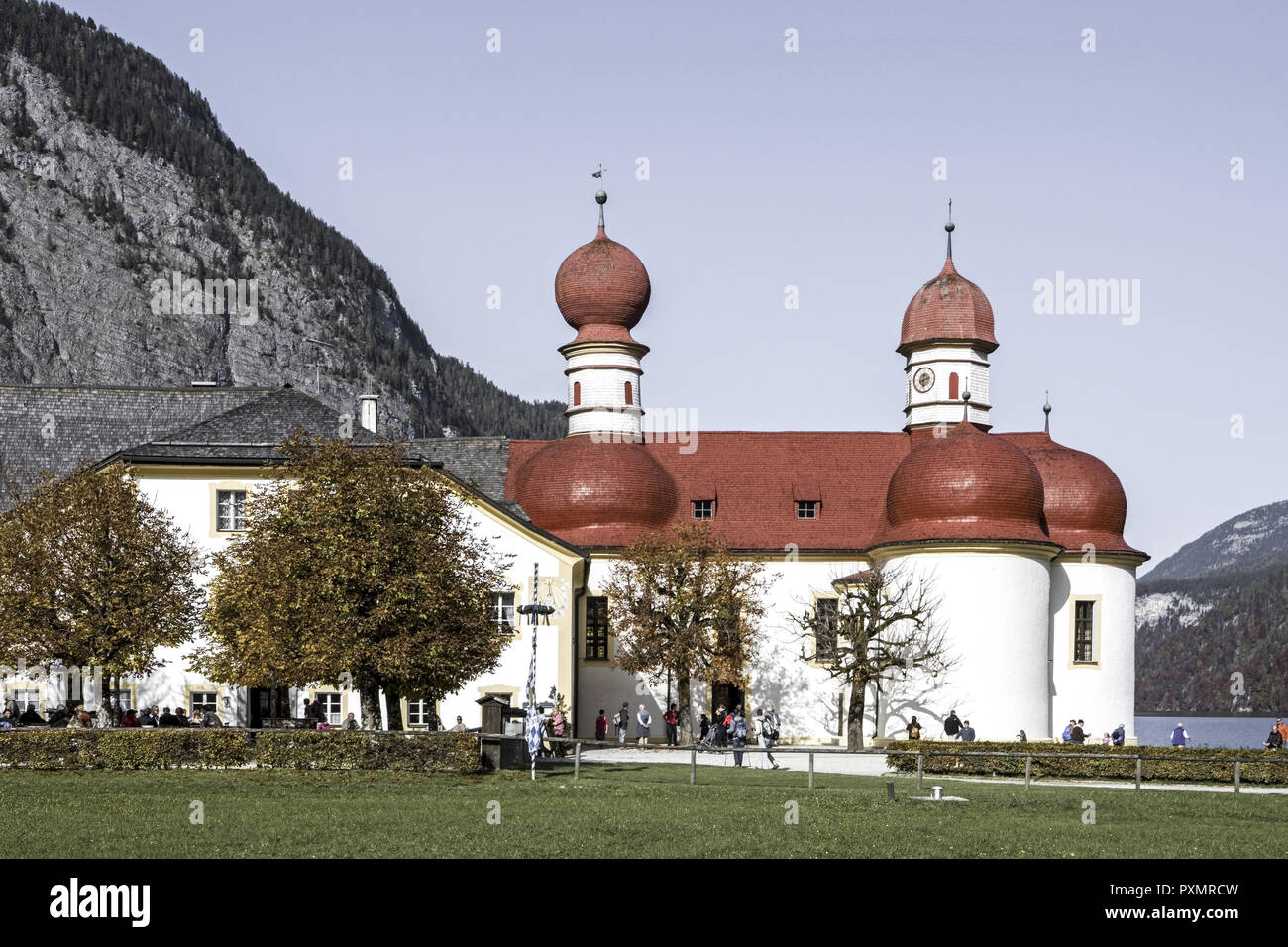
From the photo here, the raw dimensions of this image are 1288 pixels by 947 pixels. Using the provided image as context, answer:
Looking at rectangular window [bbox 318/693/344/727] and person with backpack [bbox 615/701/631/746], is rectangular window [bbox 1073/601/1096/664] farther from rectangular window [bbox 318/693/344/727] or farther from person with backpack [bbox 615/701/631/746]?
rectangular window [bbox 318/693/344/727]

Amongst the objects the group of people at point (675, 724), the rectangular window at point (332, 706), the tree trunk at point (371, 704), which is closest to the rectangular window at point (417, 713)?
the rectangular window at point (332, 706)

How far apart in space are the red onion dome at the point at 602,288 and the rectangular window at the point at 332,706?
17.7m

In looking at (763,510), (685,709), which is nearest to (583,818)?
(685,709)

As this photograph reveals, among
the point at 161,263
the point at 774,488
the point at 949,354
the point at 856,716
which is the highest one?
the point at 161,263

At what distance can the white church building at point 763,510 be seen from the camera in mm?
48281

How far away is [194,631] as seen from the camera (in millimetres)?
44562

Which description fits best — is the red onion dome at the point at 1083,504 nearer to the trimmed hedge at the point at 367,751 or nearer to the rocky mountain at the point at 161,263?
the trimmed hedge at the point at 367,751

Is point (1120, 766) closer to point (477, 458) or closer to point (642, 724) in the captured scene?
point (642, 724)

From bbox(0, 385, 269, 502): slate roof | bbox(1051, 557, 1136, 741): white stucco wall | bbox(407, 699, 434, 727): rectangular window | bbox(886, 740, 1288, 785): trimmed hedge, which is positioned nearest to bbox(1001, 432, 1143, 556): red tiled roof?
bbox(1051, 557, 1136, 741): white stucco wall

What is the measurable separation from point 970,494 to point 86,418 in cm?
2689

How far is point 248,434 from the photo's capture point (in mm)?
48219

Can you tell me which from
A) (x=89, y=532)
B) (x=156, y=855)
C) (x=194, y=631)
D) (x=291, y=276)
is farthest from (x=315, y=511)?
(x=291, y=276)
